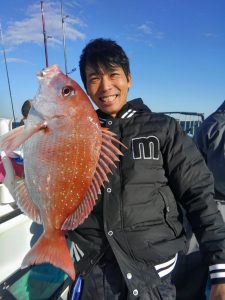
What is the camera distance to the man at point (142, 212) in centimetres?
202

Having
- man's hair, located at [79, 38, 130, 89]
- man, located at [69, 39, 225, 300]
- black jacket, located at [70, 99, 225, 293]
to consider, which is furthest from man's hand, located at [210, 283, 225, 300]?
man's hair, located at [79, 38, 130, 89]

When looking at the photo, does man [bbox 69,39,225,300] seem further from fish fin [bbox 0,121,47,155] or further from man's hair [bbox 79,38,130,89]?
fish fin [bbox 0,121,47,155]

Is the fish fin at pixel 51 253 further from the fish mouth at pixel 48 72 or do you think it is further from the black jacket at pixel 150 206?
the fish mouth at pixel 48 72

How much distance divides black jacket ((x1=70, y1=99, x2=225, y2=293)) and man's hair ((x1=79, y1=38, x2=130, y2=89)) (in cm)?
38

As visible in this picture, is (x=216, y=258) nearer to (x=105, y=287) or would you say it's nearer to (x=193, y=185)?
(x=193, y=185)

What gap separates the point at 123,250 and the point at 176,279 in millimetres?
1736

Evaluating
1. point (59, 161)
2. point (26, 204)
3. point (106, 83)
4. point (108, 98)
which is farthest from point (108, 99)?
point (26, 204)

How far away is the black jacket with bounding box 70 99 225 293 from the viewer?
2021mm

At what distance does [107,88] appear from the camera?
221 cm

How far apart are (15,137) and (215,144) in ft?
6.77

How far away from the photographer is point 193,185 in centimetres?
212

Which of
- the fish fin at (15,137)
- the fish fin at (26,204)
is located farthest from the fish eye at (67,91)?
the fish fin at (26,204)

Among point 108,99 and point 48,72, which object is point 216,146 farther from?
point 48,72

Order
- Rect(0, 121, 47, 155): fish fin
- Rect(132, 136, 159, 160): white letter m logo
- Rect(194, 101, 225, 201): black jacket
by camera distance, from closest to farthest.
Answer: Rect(0, 121, 47, 155): fish fin, Rect(132, 136, 159, 160): white letter m logo, Rect(194, 101, 225, 201): black jacket
